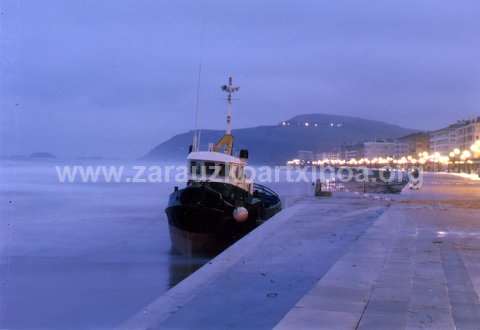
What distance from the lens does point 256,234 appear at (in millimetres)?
13625

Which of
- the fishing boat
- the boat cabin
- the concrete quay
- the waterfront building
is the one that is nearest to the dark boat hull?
the fishing boat

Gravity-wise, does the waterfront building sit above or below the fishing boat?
above

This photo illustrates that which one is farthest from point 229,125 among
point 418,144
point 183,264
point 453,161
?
point 418,144

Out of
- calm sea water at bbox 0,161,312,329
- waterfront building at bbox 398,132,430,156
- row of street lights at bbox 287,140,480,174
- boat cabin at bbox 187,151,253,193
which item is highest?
waterfront building at bbox 398,132,430,156

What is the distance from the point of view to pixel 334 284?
26.2 ft

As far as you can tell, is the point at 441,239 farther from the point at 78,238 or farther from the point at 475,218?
the point at 78,238

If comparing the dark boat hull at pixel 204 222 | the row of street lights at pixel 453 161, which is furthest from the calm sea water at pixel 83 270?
the row of street lights at pixel 453 161

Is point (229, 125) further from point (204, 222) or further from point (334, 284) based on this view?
point (334, 284)

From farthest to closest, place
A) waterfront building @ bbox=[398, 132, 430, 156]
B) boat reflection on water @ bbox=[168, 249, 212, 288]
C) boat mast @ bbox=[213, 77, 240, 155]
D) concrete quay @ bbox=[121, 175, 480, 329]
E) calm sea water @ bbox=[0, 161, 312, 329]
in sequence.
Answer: waterfront building @ bbox=[398, 132, 430, 156], boat mast @ bbox=[213, 77, 240, 155], boat reflection on water @ bbox=[168, 249, 212, 288], calm sea water @ bbox=[0, 161, 312, 329], concrete quay @ bbox=[121, 175, 480, 329]

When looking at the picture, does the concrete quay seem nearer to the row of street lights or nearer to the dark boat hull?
the dark boat hull

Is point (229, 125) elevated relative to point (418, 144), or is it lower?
lower

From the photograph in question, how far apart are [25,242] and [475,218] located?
17.3m

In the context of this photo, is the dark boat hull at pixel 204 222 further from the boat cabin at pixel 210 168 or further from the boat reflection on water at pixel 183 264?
the boat cabin at pixel 210 168

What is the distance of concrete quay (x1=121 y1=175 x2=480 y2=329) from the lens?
21.4 ft
